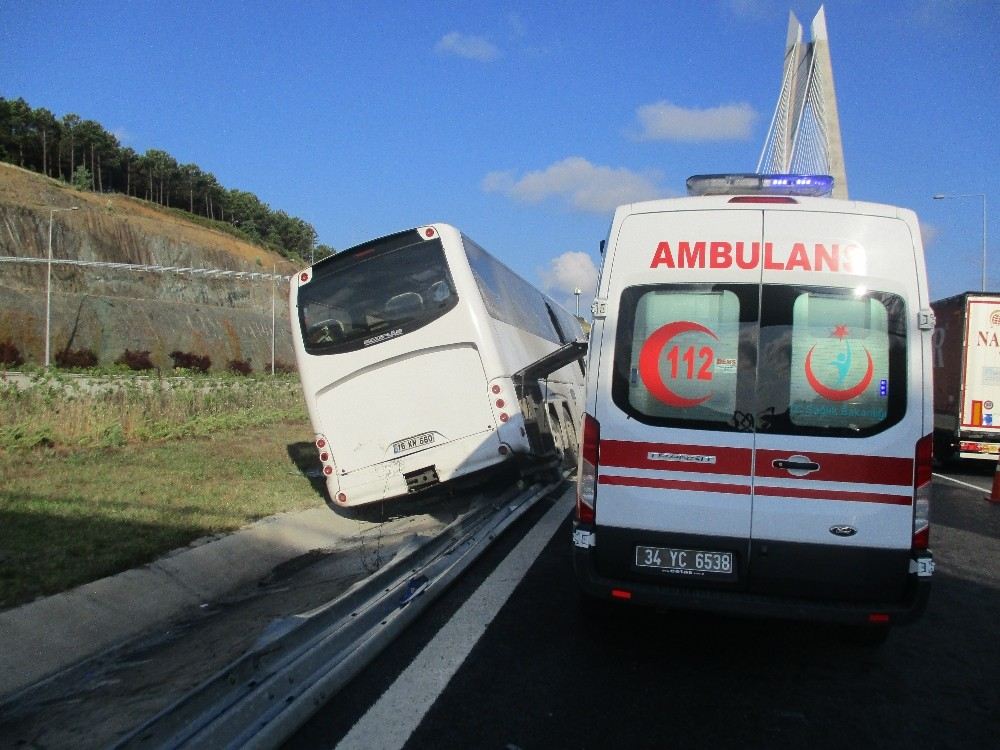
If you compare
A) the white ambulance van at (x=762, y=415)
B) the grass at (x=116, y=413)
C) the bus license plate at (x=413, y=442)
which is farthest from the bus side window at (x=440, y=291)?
the grass at (x=116, y=413)

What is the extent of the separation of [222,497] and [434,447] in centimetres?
227

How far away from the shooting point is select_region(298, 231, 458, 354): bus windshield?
31.9 ft

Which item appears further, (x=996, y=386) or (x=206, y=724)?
(x=996, y=386)

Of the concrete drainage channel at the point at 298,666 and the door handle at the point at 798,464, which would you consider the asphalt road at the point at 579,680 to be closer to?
the concrete drainage channel at the point at 298,666

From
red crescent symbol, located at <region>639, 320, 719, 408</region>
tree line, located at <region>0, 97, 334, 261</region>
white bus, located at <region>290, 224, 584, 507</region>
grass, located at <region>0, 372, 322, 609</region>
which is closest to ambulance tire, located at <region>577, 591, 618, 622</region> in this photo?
red crescent symbol, located at <region>639, 320, 719, 408</region>

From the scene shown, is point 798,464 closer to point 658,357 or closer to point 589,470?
point 658,357

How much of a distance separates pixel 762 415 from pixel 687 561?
881 mm

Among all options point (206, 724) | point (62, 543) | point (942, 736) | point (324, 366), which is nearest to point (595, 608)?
point (942, 736)

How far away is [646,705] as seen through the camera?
4.40 metres

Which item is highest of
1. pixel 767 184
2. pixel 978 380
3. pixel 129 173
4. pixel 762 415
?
pixel 129 173

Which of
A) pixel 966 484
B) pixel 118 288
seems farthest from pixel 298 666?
pixel 118 288

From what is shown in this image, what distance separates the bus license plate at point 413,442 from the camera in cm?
967

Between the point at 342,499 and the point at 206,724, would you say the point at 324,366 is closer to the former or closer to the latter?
the point at 342,499

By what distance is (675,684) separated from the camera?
4.73 meters
